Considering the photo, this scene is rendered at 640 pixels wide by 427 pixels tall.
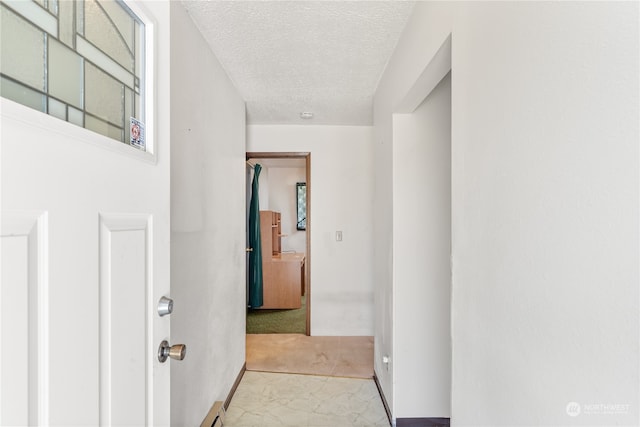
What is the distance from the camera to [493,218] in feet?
2.83

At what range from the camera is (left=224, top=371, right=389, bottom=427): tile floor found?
2.09 meters

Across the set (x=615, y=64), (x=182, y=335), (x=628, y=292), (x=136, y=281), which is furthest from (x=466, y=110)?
(x=182, y=335)

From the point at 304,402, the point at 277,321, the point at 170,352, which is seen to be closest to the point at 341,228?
the point at 277,321

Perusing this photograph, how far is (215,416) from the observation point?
1.90 m

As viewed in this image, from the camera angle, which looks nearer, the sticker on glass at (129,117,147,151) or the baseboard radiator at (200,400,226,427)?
the sticker on glass at (129,117,147,151)

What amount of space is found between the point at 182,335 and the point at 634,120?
1.66m

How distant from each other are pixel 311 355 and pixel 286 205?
336 centimetres

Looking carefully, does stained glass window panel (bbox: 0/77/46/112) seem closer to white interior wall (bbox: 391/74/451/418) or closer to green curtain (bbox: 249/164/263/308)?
white interior wall (bbox: 391/74/451/418)

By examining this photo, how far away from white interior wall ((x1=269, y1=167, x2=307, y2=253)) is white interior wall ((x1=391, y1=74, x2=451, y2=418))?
4066 millimetres

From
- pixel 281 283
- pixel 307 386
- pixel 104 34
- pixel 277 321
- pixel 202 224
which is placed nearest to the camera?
pixel 104 34

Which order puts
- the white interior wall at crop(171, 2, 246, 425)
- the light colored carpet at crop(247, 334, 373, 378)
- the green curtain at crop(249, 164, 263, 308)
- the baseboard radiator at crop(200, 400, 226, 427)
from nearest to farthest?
the white interior wall at crop(171, 2, 246, 425) → the baseboard radiator at crop(200, 400, 226, 427) → the light colored carpet at crop(247, 334, 373, 378) → the green curtain at crop(249, 164, 263, 308)

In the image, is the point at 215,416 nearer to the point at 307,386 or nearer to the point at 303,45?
the point at 307,386

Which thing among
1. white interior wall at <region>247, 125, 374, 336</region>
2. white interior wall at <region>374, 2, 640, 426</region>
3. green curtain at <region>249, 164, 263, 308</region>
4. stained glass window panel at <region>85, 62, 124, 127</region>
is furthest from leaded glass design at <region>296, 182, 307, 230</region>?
stained glass window panel at <region>85, 62, 124, 127</region>

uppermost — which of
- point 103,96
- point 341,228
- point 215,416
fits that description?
point 103,96
